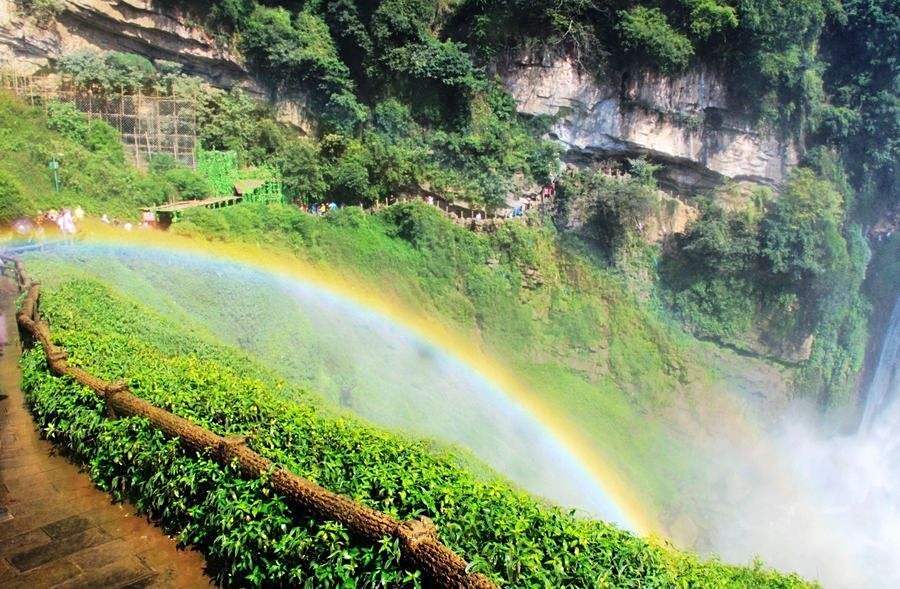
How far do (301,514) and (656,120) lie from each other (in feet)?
88.3

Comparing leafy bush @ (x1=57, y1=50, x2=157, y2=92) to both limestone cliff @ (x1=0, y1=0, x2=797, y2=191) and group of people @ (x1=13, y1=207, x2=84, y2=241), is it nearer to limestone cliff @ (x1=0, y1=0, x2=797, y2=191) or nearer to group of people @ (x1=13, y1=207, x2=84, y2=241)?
limestone cliff @ (x1=0, y1=0, x2=797, y2=191)

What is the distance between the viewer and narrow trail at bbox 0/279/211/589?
A: 18.2 ft

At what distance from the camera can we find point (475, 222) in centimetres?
2609

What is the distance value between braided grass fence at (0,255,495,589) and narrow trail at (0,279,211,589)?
865mm

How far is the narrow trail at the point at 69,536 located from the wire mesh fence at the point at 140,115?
672 inches

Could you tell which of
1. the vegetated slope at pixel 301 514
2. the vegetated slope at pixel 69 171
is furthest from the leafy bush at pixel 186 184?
the vegetated slope at pixel 301 514

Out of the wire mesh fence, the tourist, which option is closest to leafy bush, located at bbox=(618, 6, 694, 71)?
the wire mesh fence

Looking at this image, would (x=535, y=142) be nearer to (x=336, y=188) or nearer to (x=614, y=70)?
(x=614, y=70)

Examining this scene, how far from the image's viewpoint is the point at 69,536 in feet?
20.1

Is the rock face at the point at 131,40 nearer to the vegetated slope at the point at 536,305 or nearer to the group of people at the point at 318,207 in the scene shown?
the vegetated slope at the point at 536,305

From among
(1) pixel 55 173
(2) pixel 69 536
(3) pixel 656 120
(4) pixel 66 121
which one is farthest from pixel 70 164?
(3) pixel 656 120

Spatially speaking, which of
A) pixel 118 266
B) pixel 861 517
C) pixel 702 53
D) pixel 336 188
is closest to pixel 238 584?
pixel 118 266

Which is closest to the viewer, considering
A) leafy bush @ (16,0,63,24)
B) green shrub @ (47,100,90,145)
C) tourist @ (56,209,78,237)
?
tourist @ (56,209,78,237)

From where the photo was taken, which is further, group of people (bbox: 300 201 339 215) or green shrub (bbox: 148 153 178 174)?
group of people (bbox: 300 201 339 215)
